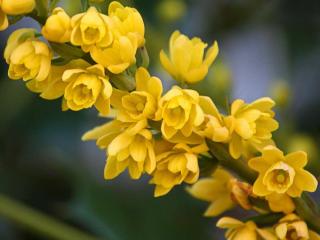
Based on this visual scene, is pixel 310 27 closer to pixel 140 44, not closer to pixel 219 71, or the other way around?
pixel 219 71

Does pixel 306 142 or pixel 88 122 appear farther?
pixel 88 122

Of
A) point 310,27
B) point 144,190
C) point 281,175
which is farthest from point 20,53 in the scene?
point 310,27

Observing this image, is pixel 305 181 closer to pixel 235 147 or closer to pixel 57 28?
pixel 235 147

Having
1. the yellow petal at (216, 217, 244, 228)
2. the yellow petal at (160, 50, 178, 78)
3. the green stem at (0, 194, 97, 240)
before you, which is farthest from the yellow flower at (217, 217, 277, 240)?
the green stem at (0, 194, 97, 240)

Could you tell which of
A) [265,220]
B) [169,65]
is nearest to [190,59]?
[169,65]

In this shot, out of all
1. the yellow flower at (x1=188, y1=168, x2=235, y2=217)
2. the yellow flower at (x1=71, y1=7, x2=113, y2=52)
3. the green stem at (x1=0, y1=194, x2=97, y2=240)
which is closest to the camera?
the yellow flower at (x1=71, y1=7, x2=113, y2=52)

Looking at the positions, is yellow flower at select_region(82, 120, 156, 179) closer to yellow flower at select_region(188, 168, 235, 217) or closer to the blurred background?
yellow flower at select_region(188, 168, 235, 217)

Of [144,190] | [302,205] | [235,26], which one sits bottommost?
[144,190]
